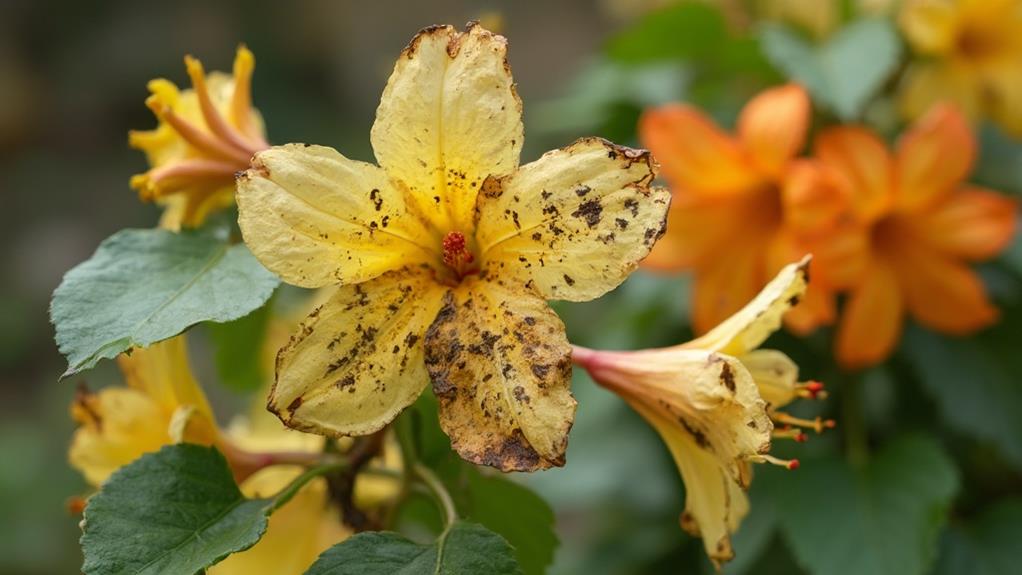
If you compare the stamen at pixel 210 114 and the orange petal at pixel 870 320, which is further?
the orange petal at pixel 870 320

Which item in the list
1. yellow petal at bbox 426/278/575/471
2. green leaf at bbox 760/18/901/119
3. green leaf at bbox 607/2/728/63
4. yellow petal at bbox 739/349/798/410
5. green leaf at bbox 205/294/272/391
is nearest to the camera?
yellow petal at bbox 426/278/575/471

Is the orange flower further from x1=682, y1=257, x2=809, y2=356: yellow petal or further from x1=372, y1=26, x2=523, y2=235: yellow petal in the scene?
x1=372, y1=26, x2=523, y2=235: yellow petal

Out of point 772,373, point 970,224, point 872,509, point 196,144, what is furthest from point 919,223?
point 196,144

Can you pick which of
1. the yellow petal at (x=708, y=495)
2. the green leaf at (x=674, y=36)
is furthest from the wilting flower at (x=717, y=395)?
the green leaf at (x=674, y=36)

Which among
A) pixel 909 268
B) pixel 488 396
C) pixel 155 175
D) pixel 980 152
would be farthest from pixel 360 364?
pixel 980 152

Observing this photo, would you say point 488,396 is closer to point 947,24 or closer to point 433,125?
point 433,125

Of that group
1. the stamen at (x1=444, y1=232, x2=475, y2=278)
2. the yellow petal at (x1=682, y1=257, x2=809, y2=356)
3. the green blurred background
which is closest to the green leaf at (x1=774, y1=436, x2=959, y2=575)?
the green blurred background

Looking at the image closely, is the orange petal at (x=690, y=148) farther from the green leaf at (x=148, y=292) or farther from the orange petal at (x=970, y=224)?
the green leaf at (x=148, y=292)
